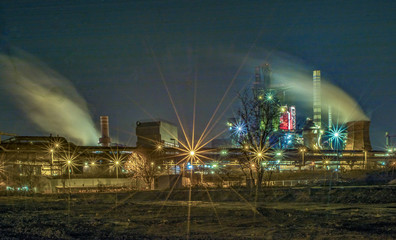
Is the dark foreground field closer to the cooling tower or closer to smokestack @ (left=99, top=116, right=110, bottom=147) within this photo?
smokestack @ (left=99, top=116, right=110, bottom=147)

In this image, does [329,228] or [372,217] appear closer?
[329,228]

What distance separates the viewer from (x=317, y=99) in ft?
293

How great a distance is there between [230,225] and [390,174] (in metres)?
30.6

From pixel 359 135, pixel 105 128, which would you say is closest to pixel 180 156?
pixel 105 128

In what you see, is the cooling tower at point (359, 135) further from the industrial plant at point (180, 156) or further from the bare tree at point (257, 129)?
the bare tree at point (257, 129)

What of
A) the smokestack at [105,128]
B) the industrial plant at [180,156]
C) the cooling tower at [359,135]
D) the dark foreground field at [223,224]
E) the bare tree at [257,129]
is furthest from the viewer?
the cooling tower at [359,135]

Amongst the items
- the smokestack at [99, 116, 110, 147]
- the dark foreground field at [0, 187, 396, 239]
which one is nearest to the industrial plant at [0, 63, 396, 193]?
the smokestack at [99, 116, 110, 147]

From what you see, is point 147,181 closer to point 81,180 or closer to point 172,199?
point 81,180

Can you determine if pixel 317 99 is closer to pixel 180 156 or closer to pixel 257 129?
pixel 180 156

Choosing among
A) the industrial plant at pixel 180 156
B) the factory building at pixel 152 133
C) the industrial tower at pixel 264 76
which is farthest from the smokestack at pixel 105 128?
the industrial tower at pixel 264 76

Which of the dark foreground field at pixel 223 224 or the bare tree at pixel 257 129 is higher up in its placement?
the bare tree at pixel 257 129

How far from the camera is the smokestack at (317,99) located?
88562 millimetres

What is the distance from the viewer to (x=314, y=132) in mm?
83562

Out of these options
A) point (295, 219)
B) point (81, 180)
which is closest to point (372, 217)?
point (295, 219)
